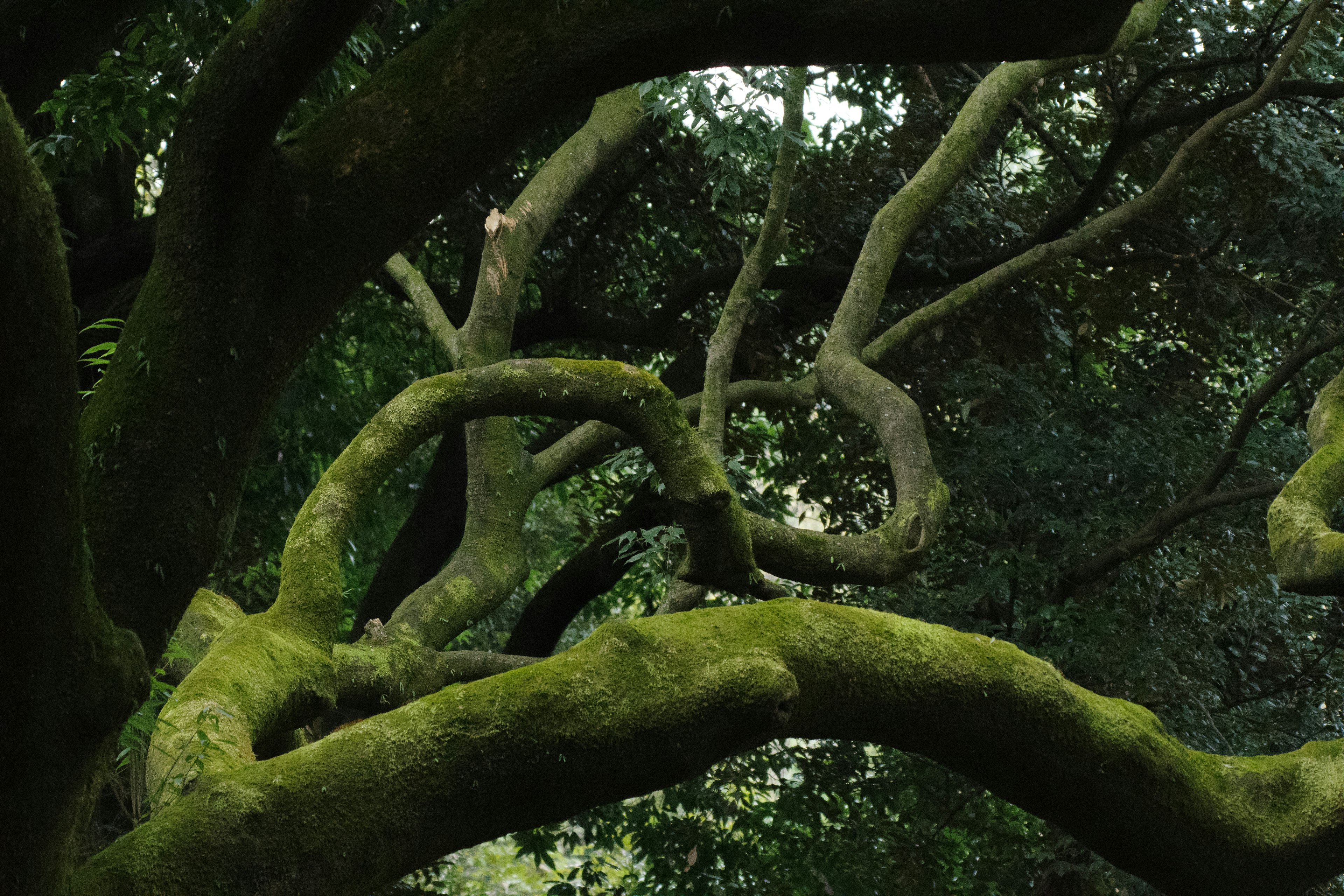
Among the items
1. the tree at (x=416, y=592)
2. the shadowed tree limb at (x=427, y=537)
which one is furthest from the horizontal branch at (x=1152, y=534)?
the shadowed tree limb at (x=427, y=537)

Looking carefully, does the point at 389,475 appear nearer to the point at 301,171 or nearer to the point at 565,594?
the point at 301,171

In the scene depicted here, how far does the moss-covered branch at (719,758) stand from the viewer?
2.38 meters

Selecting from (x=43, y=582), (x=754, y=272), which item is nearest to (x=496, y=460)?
(x=754, y=272)

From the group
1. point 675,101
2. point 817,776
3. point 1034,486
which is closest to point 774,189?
point 675,101

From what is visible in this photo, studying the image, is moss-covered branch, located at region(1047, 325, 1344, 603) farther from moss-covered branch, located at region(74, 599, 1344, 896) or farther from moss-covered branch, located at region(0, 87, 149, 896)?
moss-covered branch, located at region(0, 87, 149, 896)

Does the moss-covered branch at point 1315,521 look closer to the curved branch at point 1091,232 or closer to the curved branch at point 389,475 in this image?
the curved branch at point 389,475

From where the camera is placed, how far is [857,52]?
2.30m

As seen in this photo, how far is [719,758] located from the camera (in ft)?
Result: 9.34

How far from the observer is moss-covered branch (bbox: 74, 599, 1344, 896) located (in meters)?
Result: 2.38

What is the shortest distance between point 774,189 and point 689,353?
321 cm

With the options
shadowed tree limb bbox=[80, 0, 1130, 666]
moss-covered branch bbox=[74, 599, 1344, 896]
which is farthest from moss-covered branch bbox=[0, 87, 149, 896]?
shadowed tree limb bbox=[80, 0, 1130, 666]

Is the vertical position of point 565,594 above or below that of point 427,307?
below

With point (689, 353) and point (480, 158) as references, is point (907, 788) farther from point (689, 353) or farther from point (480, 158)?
point (480, 158)

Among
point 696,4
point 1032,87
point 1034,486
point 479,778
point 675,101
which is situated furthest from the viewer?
point 1032,87
